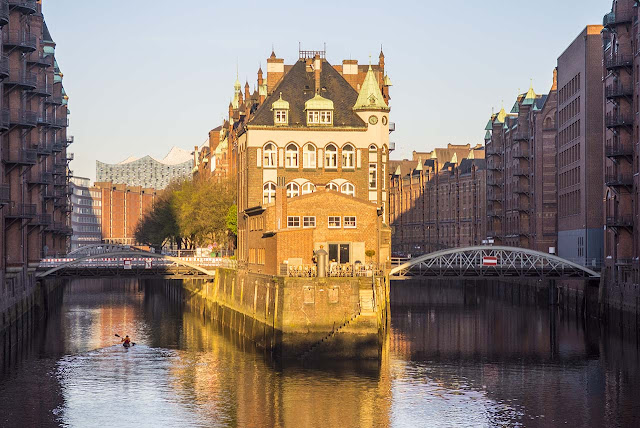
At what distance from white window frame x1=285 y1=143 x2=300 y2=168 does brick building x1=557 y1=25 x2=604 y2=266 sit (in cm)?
2813

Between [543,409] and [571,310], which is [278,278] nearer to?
[543,409]

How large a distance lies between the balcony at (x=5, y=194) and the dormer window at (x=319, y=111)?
89.5ft

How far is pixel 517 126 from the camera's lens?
150m

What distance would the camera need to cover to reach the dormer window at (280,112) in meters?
97.1

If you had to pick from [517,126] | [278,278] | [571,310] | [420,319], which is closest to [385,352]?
[278,278]

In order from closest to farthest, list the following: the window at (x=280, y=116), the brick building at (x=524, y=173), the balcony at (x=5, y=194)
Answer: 1. the balcony at (x=5, y=194)
2. the window at (x=280, y=116)
3. the brick building at (x=524, y=173)

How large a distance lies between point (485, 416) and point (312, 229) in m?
28.8

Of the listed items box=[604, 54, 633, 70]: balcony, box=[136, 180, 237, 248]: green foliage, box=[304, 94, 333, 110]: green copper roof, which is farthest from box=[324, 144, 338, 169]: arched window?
box=[136, 180, 237, 248]: green foliage

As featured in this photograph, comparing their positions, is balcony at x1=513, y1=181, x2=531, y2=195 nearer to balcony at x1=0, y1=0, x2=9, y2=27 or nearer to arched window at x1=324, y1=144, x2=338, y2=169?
arched window at x1=324, y1=144, x2=338, y2=169

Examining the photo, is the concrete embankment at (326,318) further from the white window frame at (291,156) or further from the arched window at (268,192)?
the white window frame at (291,156)

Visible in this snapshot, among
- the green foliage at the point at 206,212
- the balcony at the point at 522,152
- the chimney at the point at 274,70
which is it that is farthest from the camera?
the balcony at the point at 522,152

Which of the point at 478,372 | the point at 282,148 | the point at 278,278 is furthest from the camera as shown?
the point at 282,148

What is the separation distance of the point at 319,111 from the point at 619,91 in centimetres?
2458

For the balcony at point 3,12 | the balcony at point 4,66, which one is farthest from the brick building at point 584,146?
the balcony at point 3,12
